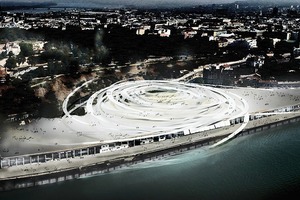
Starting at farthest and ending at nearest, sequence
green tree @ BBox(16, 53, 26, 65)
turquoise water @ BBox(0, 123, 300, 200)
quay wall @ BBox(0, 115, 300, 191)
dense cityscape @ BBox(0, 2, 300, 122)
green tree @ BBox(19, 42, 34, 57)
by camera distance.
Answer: green tree @ BBox(19, 42, 34, 57) < green tree @ BBox(16, 53, 26, 65) < dense cityscape @ BBox(0, 2, 300, 122) < quay wall @ BBox(0, 115, 300, 191) < turquoise water @ BBox(0, 123, 300, 200)

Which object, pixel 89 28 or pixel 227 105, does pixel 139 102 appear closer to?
pixel 227 105

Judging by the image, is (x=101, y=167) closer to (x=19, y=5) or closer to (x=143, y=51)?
(x=143, y=51)

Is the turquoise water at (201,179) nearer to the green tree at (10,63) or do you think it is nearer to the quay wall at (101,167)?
the quay wall at (101,167)

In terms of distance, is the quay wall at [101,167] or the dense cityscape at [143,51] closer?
the quay wall at [101,167]

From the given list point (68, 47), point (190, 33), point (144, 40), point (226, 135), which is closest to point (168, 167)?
point (226, 135)

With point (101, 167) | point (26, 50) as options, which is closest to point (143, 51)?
point (26, 50)

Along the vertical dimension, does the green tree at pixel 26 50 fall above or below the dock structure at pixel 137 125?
above

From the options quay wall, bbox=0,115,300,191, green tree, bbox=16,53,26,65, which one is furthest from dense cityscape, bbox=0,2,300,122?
quay wall, bbox=0,115,300,191

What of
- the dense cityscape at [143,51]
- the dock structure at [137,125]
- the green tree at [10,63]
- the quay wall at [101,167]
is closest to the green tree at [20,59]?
the dense cityscape at [143,51]

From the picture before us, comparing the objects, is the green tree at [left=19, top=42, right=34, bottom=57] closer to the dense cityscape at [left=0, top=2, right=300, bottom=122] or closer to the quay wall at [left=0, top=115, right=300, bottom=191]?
the dense cityscape at [left=0, top=2, right=300, bottom=122]
